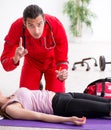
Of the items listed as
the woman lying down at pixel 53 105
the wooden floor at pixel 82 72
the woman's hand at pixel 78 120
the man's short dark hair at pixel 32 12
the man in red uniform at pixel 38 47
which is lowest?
the wooden floor at pixel 82 72

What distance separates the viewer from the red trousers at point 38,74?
3.15 m

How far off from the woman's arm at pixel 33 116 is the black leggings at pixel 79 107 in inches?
6.3

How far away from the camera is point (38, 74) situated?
3.22 metres

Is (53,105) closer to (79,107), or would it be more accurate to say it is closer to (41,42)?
(79,107)

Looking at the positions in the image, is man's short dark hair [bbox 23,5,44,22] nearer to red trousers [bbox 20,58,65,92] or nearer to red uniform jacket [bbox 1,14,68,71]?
red uniform jacket [bbox 1,14,68,71]

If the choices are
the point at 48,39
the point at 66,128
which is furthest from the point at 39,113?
the point at 48,39

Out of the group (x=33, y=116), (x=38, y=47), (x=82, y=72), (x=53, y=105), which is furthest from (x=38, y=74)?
(x=82, y=72)

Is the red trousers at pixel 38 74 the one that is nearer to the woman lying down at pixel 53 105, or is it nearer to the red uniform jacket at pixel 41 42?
the red uniform jacket at pixel 41 42

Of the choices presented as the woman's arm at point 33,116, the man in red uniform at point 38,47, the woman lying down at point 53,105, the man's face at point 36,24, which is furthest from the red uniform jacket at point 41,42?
the woman's arm at point 33,116

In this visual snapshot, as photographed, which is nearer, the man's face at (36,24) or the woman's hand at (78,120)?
the woman's hand at (78,120)

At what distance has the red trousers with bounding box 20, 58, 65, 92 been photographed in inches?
124

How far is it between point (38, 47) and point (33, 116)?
101cm

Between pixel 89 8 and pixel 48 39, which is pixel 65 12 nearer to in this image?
pixel 89 8

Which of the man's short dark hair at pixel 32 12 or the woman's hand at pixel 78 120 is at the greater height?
the man's short dark hair at pixel 32 12
